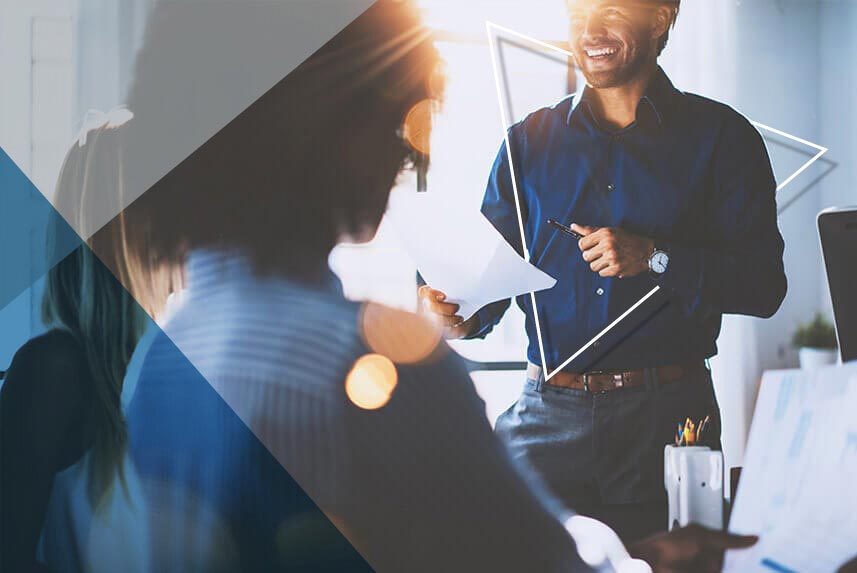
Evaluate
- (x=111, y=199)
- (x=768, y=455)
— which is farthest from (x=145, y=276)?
(x=768, y=455)

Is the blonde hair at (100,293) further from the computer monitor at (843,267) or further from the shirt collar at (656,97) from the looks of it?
the computer monitor at (843,267)

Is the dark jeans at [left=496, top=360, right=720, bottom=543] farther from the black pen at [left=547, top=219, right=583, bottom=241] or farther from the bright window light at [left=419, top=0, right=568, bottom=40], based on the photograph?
the bright window light at [left=419, top=0, right=568, bottom=40]

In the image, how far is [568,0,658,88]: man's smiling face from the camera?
1737 mm

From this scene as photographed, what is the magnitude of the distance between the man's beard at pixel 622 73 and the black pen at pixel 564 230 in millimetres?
337

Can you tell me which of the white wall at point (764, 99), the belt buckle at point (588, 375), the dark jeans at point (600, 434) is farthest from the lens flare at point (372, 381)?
the white wall at point (764, 99)

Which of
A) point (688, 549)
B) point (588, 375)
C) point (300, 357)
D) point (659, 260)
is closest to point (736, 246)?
point (659, 260)

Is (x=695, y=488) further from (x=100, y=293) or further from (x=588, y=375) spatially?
(x=100, y=293)

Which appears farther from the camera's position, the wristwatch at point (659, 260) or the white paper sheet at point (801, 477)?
the wristwatch at point (659, 260)

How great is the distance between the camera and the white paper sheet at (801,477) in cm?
91

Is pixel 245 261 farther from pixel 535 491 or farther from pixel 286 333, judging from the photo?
pixel 535 491

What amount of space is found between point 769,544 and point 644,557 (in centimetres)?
38

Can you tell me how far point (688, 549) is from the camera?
1.12m
